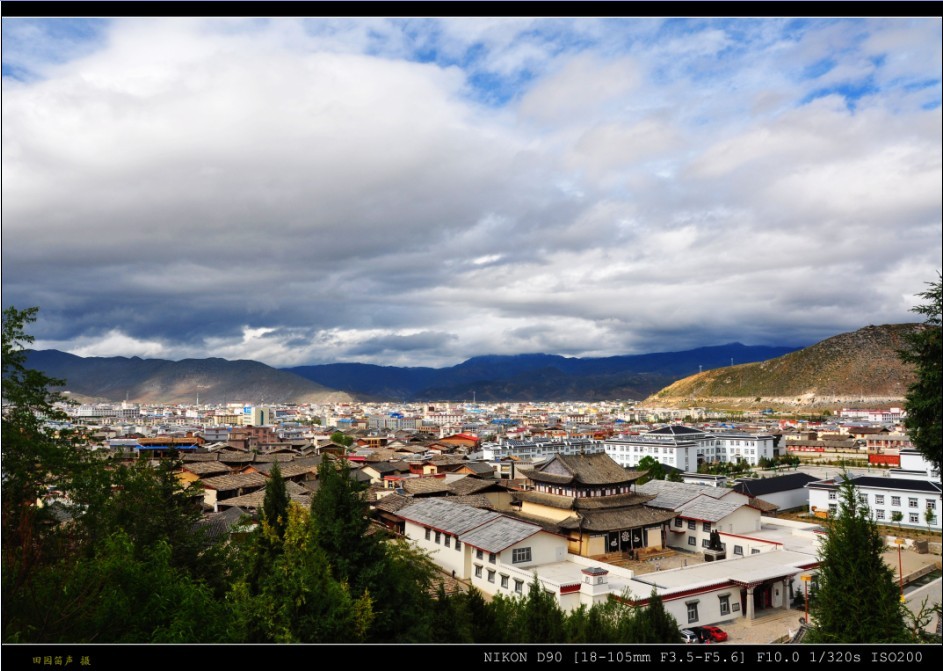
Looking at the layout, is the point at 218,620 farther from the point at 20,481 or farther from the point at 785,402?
the point at 785,402

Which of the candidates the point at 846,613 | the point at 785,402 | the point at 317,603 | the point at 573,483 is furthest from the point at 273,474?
the point at 785,402

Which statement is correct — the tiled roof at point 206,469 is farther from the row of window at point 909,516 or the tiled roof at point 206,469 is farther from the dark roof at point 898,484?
the row of window at point 909,516

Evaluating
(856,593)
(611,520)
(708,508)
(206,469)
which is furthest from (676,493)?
(206,469)

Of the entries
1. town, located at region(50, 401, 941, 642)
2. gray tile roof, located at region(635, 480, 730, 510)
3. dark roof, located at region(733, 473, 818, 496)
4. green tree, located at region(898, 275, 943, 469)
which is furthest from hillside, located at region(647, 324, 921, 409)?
green tree, located at region(898, 275, 943, 469)

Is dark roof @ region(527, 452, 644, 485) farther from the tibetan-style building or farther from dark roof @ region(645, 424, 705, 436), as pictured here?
dark roof @ region(645, 424, 705, 436)

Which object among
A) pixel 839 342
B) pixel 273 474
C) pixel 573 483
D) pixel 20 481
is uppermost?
pixel 839 342

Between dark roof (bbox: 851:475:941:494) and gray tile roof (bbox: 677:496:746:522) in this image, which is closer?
gray tile roof (bbox: 677:496:746:522)

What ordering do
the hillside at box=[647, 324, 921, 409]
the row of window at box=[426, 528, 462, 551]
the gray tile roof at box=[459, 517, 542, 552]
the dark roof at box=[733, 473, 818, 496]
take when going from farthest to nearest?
the hillside at box=[647, 324, 921, 409] < the dark roof at box=[733, 473, 818, 496] < the row of window at box=[426, 528, 462, 551] < the gray tile roof at box=[459, 517, 542, 552]

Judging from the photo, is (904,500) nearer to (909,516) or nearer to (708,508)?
(909,516)
